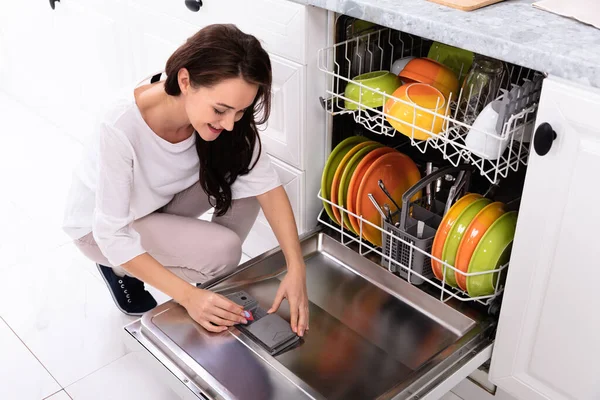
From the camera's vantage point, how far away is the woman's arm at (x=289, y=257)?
4.57 ft

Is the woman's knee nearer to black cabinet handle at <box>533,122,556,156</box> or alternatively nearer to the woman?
the woman

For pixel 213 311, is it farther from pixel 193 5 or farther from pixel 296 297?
pixel 193 5

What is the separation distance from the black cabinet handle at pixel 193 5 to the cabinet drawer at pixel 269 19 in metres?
0.01

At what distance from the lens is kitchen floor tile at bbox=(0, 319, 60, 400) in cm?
165

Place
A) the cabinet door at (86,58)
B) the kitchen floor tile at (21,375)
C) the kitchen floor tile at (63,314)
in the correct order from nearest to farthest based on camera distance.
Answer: the kitchen floor tile at (21,375), the kitchen floor tile at (63,314), the cabinet door at (86,58)

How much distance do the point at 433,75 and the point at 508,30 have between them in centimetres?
25

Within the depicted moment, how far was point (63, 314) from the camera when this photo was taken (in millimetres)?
1896

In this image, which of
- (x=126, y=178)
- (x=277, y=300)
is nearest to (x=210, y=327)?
(x=277, y=300)

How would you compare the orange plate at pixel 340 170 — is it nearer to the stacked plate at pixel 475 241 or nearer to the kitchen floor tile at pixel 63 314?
the stacked plate at pixel 475 241

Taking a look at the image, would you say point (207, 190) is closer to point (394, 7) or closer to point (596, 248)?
point (394, 7)

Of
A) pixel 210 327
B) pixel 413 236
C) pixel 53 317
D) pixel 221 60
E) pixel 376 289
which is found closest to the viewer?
pixel 221 60

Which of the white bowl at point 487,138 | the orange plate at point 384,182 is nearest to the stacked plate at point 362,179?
the orange plate at point 384,182

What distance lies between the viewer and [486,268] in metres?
1.33

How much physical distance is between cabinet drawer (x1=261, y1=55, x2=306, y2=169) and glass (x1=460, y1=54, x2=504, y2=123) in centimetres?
37
